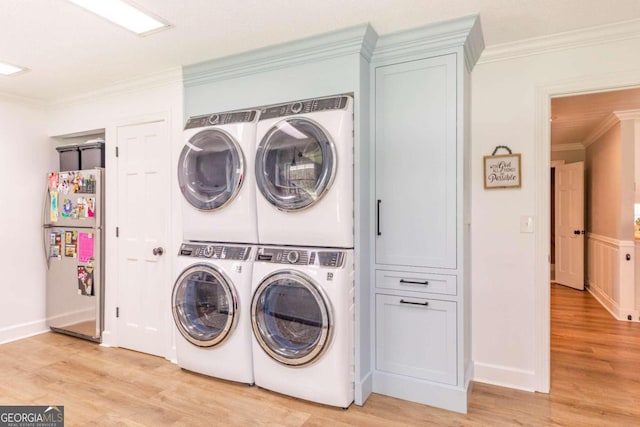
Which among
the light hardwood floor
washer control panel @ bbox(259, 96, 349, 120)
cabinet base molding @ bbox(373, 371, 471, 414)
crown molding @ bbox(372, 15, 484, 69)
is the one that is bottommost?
the light hardwood floor

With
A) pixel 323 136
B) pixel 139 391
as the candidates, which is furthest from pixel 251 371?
pixel 323 136

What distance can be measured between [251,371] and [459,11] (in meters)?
2.67

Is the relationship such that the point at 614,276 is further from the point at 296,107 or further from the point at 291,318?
the point at 296,107

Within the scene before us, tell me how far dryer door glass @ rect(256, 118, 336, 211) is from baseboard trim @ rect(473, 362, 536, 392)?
1.74 metres

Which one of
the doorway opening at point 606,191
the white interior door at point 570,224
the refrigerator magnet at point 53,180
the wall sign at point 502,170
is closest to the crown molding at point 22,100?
the refrigerator magnet at point 53,180

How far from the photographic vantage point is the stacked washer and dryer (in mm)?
2375

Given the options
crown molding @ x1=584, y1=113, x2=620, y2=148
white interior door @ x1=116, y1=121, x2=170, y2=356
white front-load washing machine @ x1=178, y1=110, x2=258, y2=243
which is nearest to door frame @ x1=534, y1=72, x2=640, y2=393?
white front-load washing machine @ x1=178, y1=110, x2=258, y2=243

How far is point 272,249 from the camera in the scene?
2.61 m

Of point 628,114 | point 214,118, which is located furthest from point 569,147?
point 214,118

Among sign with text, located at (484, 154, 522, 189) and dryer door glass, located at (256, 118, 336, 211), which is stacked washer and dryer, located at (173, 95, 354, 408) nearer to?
dryer door glass, located at (256, 118, 336, 211)

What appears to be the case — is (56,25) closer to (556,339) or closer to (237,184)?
(237,184)

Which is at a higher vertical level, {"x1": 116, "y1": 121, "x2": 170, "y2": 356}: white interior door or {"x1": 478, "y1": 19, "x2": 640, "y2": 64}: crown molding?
{"x1": 478, "y1": 19, "x2": 640, "y2": 64}: crown molding

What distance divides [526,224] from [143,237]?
310 centimetres

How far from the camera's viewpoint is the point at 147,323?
11.0ft
